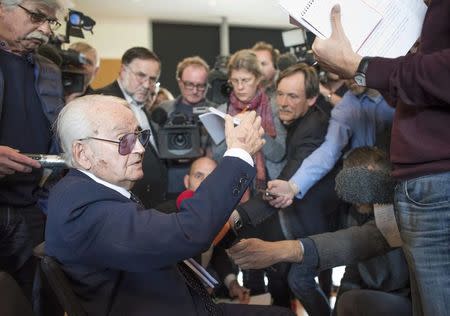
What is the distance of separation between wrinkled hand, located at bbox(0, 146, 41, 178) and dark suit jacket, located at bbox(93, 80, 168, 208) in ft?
3.08

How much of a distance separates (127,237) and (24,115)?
1047 millimetres

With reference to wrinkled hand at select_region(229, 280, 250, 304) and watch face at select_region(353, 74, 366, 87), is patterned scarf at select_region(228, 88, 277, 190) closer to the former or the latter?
wrinkled hand at select_region(229, 280, 250, 304)

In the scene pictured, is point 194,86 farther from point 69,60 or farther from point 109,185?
Answer: point 109,185

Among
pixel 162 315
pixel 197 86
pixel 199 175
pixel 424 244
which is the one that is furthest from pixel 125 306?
pixel 197 86

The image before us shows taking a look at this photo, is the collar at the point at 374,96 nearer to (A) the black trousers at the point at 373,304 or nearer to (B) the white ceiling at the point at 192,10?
(A) the black trousers at the point at 373,304

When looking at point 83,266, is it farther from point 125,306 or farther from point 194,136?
point 194,136

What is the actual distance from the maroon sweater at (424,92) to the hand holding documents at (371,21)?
0.28ft

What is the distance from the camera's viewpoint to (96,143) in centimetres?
122

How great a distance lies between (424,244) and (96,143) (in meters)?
0.84

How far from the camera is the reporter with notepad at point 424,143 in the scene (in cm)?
99

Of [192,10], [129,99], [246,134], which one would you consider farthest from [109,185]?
[192,10]

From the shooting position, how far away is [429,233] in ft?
3.40

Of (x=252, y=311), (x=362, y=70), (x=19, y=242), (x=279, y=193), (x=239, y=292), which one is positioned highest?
(x=362, y=70)

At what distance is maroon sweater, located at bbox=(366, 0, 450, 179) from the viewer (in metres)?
0.97
